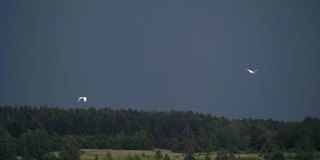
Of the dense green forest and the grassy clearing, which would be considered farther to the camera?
the dense green forest

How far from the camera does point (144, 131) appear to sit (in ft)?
607

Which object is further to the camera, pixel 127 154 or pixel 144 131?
pixel 144 131

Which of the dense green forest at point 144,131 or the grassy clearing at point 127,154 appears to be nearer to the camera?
the grassy clearing at point 127,154

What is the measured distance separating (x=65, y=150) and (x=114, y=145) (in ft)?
Answer: 58.4

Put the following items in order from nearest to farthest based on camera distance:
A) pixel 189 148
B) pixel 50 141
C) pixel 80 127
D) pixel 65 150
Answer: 1. pixel 65 150
2. pixel 50 141
3. pixel 189 148
4. pixel 80 127

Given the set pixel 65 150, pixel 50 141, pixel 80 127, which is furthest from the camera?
pixel 80 127

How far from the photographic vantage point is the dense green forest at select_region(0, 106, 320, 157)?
16588cm

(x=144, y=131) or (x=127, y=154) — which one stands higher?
(x=144, y=131)

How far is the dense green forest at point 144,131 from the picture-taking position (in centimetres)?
16588

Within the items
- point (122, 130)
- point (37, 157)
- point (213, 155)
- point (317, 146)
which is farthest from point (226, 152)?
point (122, 130)

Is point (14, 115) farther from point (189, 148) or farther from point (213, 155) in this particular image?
point (213, 155)

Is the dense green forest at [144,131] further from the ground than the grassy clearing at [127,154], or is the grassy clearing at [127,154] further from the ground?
the dense green forest at [144,131]

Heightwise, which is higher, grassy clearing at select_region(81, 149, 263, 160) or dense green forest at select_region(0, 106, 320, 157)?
dense green forest at select_region(0, 106, 320, 157)

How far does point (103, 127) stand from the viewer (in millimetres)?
190750
